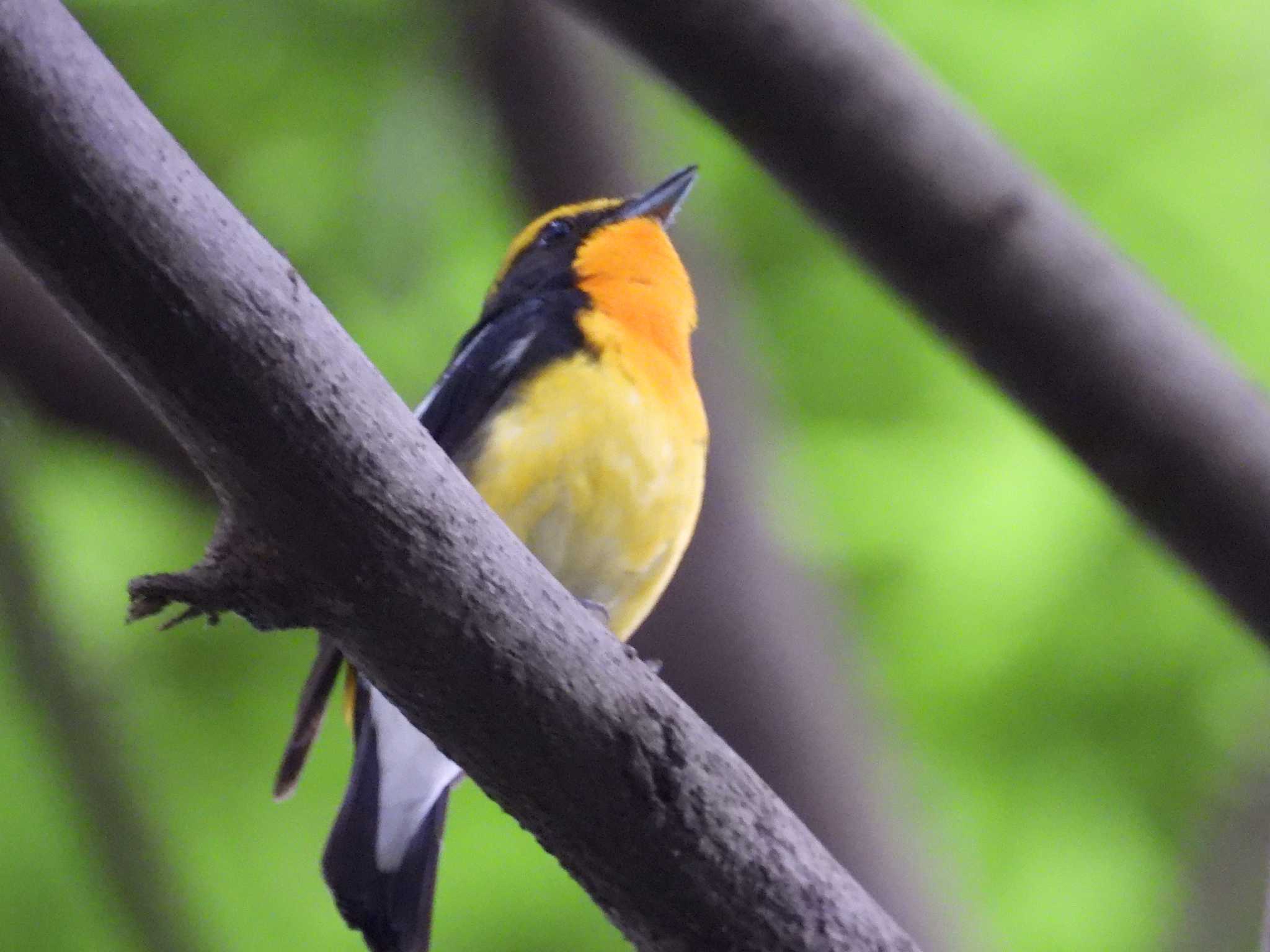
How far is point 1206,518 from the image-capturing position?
5.98ft

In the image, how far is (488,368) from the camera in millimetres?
2980

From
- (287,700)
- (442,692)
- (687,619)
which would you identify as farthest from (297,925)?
(442,692)

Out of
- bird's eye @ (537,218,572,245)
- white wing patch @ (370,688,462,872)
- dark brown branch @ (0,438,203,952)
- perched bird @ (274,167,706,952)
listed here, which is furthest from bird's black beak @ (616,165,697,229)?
dark brown branch @ (0,438,203,952)

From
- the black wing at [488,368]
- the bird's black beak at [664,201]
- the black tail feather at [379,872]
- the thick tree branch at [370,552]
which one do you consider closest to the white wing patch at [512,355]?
Answer: the black wing at [488,368]

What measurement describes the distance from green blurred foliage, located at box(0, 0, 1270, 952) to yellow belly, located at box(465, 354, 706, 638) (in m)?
0.77

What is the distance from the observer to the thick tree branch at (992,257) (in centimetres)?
184

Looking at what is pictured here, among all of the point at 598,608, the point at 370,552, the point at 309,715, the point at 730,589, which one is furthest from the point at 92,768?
the point at 370,552

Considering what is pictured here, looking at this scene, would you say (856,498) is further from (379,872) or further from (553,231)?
(379,872)

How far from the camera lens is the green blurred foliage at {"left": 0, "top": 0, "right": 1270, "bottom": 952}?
3.60 metres

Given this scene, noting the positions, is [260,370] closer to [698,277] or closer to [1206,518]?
[1206,518]

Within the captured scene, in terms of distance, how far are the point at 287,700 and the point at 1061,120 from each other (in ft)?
7.88

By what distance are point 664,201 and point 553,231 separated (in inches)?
10.7

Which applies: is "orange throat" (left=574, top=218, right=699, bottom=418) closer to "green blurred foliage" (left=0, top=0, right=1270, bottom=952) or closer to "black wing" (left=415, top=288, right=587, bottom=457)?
"black wing" (left=415, top=288, right=587, bottom=457)

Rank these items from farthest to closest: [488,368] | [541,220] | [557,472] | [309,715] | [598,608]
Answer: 1. [541,220]
2. [488,368]
3. [557,472]
4. [598,608]
5. [309,715]
